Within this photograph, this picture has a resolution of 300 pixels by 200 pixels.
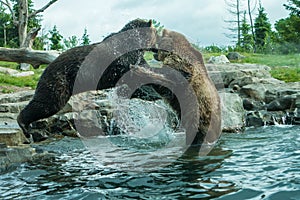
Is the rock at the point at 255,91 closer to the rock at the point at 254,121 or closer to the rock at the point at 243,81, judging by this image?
the rock at the point at 243,81

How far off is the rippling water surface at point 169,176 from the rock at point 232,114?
1.96 meters

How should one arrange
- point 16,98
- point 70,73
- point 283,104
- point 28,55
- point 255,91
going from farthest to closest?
point 16,98, point 255,91, point 283,104, point 28,55, point 70,73

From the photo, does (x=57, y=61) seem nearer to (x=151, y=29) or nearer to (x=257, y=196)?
(x=151, y=29)

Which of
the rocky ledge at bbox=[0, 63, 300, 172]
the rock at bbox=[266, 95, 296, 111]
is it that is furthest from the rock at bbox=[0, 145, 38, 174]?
the rock at bbox=[266, 95, 296, 111]

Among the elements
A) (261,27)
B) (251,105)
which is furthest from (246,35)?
(251,105)

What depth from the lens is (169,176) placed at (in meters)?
4.33

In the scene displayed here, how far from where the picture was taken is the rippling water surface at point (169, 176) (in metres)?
3.69

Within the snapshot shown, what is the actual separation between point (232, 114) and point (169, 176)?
4564 mm

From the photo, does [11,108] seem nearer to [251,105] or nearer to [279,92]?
[251,105]

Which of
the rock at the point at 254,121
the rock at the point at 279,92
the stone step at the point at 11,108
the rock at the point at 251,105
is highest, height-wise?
the rock at the point at 279,92

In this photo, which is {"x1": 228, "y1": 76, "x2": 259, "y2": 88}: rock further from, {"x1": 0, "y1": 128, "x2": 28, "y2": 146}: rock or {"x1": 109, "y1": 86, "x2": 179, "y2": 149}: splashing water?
{"x1": 0, "y1": 128, "x2": 28, "y2": 146}: rock

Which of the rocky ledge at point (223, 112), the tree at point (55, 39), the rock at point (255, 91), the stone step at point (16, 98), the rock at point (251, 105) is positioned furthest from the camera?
the tree at point (55, 39)

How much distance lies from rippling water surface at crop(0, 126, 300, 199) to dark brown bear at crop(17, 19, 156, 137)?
78 cm

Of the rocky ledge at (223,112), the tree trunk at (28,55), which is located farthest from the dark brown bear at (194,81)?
the tree trunk at (28,55)
